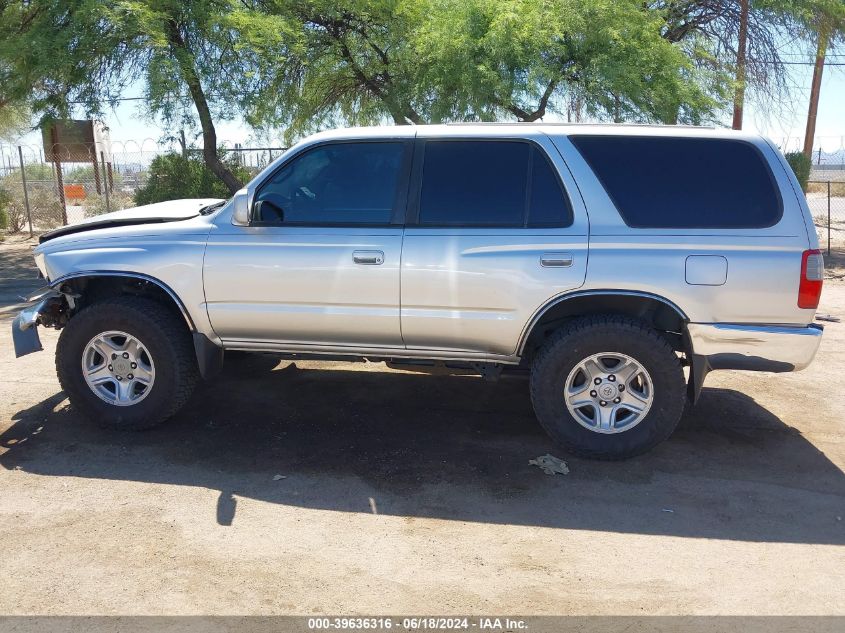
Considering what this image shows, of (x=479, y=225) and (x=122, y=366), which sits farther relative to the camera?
(x=122, y=366)

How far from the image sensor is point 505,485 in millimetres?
4617

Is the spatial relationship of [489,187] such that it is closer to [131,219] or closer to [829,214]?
[131,219]

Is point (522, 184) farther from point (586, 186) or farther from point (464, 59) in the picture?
point (464, 59)

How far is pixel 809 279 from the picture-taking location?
15.0ft

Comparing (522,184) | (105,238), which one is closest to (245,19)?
(105,238)

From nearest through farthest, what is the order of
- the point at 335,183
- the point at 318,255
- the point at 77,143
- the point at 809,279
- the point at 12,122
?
1. the point at 809,279
2. the point at 318,255
3. the point at 335,183
4. the point at 77,143
5. the point at 12,122

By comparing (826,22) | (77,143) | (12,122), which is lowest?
(77,143)

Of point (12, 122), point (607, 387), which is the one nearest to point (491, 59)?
point (607, 387)

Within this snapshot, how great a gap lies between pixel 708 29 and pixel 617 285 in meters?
13.8

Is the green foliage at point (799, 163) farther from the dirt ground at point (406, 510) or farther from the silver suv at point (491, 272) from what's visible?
the silver suv at point (491, 272)

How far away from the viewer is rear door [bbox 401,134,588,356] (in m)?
4.81

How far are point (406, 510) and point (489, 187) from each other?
2.09 meters

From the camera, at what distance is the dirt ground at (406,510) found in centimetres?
350

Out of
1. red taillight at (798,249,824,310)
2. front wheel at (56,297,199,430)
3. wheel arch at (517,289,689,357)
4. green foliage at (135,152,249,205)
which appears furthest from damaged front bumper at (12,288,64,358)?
green foliage at (135,152,249,205)
